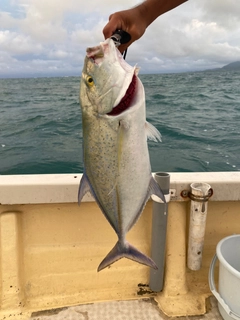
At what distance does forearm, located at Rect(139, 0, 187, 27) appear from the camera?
194 centimetres

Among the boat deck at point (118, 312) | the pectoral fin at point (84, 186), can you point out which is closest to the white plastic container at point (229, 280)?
the boat deck at point (118, 312)

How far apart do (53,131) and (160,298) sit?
1126 cm

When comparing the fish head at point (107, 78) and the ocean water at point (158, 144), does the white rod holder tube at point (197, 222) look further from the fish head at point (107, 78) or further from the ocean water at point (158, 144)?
the ocean water at point (158, 144)

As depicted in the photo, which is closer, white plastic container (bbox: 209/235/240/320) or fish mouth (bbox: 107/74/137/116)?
fish mouth (bbox: 107/74/137/116)

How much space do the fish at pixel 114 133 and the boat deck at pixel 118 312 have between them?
1385mm

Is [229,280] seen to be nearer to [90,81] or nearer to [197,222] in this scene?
[197,222]

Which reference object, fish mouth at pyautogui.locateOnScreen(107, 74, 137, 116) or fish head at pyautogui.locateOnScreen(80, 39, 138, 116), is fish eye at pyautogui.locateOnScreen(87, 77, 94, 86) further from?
fish mouth at pyautogui.locateOnScreen(107, 74, 137, 116)

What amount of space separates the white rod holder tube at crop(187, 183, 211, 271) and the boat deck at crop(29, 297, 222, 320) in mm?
391

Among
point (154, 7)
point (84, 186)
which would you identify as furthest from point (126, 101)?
point (154, 7)

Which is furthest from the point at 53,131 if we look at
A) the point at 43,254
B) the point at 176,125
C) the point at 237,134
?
the point at 43,254

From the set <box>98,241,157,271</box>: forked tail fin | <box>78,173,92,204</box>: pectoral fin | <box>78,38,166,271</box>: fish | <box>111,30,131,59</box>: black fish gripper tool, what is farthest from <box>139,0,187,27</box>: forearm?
<box>98,241,157,271</box>: forked tail fin

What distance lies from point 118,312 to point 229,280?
38.5 inches

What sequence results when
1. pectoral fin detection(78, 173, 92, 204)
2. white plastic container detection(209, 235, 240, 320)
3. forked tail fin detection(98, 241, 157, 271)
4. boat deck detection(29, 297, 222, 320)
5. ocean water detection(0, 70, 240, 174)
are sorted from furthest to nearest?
ocean water detection(0, 70, 240, 174) < boat deck detection(29, 297, 222, 320) < white plastic container detection(209, 235, 240, 320) < forked tail fin detection(98, 241, 157, 271) < pectoral fin detection(78, 173, 92, 204)

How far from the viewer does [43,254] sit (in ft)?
9.65
